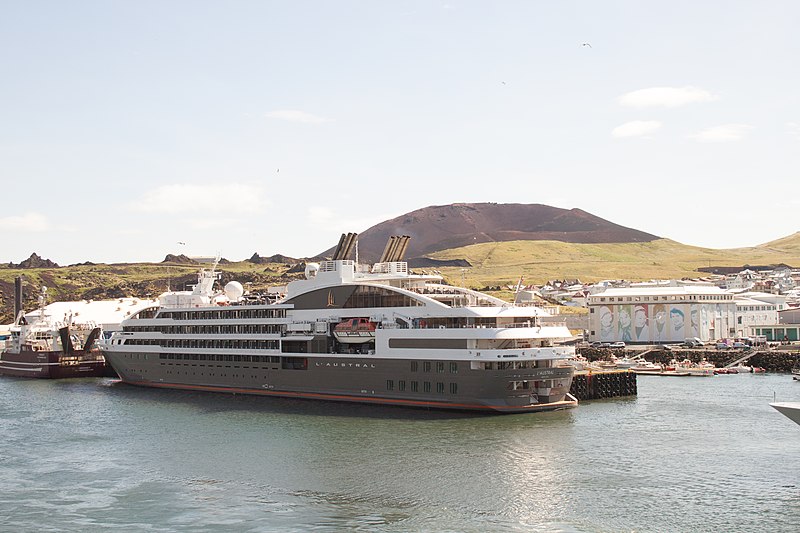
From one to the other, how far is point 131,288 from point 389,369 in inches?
4542

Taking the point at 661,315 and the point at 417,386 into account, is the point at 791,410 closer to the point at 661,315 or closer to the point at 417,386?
the point at 417,386

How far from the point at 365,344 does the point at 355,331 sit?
1.00 m

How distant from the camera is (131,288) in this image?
495ft

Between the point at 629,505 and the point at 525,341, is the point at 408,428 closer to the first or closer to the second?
the point at 525,341

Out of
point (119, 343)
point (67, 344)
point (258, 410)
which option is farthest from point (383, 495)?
point (67, 344)

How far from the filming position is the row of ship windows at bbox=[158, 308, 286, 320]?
174ft

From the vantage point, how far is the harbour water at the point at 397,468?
2569cm

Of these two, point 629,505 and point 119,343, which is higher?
point 119,343

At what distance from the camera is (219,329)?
2174 inches

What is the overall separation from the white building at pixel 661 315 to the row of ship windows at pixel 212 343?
49.5m

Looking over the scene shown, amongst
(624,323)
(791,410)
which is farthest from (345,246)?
(624,323)

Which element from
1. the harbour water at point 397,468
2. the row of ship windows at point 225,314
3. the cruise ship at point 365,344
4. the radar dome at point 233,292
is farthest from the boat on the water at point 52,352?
the harbour water at point 397,468

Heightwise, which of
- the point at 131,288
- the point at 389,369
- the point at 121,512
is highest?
the point at 131,288

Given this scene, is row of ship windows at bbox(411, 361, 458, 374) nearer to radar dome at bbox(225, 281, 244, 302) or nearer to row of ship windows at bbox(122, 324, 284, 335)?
row of ship windows at bbox(122, 324, 284, 335)
